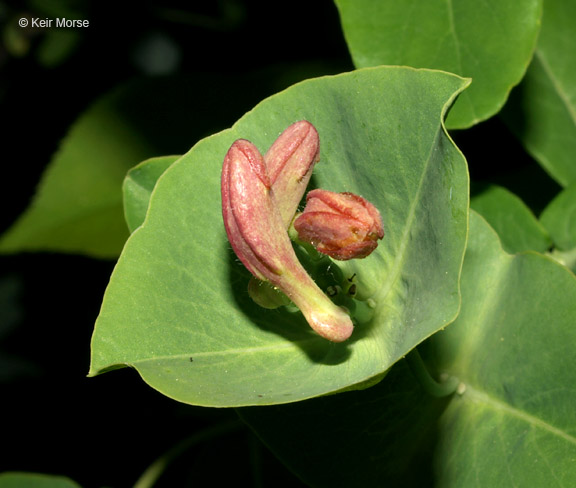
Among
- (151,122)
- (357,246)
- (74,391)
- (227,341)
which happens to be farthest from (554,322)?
(74,391)

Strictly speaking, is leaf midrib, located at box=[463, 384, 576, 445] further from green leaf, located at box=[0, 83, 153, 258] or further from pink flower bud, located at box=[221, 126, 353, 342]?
green leaf, located at box=[0, 83, 153, 258]

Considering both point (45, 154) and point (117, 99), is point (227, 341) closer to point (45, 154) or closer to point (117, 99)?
point (117, 99)

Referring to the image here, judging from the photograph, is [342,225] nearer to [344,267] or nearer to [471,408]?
[344,267]

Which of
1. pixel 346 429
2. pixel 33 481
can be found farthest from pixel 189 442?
pixel 346 429

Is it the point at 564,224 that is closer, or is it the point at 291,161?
the point at 291,161

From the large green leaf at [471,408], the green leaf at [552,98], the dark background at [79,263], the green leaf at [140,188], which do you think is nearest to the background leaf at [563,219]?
the green leaf at [552,98]

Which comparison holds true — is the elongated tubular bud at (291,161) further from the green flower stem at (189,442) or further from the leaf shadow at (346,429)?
the green flower stem at (189,442)
